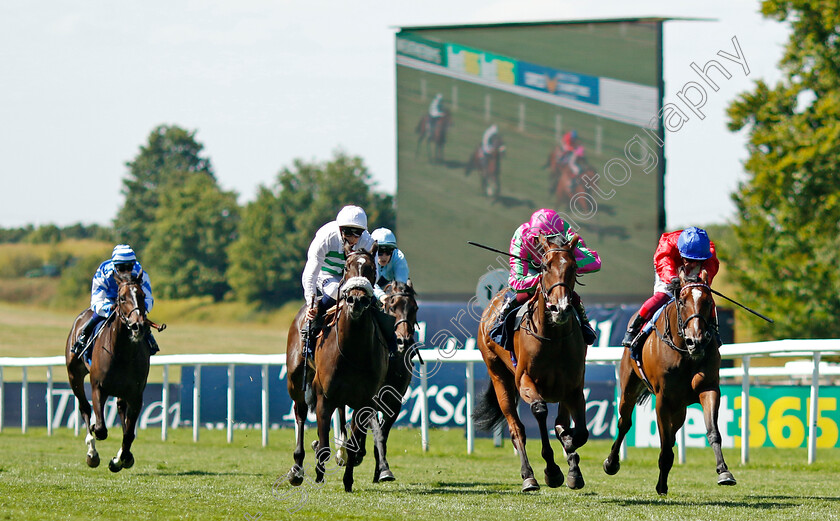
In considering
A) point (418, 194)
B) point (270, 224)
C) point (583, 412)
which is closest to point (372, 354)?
point (583, 412)

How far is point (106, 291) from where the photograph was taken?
1065 centimetres

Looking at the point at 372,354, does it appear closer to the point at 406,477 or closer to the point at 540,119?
the point at 406,477

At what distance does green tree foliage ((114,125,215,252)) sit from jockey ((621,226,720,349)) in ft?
219

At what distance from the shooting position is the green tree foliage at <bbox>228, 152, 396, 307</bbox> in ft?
188

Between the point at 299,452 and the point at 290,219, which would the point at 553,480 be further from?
the point at 290,219

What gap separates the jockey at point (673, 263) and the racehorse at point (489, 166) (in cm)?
1238

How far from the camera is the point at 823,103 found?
23.1 meters

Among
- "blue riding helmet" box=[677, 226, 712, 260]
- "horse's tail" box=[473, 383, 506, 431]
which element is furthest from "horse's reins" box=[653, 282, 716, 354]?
"horse's tail" box=[473, 383, 506, 431]

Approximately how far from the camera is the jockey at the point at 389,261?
10.3 m

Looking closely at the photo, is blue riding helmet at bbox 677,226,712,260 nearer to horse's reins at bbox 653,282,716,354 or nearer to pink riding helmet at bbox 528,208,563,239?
horse's reins at bbox 653,282,716,354

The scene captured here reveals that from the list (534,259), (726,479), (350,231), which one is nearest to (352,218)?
(350,231)

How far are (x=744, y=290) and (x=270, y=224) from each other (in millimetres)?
36180

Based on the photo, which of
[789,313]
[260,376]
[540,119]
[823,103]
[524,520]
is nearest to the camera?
[524,520]

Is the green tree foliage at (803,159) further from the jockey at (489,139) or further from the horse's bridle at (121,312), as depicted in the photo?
the horse's bridle at (121,312)
